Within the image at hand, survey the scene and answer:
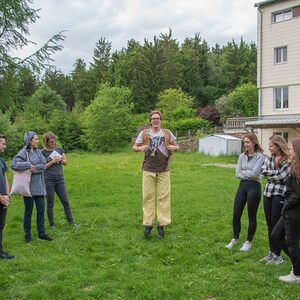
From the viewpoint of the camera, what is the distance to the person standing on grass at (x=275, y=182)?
6.52 m

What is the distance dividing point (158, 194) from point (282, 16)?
25.2 m

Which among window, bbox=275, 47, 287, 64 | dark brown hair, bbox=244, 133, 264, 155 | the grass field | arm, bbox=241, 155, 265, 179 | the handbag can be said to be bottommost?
the grass field

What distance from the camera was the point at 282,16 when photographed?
97.8 feet

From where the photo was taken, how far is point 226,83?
222ft

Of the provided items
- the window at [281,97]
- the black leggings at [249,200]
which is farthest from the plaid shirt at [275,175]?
the window at [281,97]

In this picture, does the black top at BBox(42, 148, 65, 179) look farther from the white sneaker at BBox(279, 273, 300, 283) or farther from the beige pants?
the white sneaker at BBox(279, 273, 300, 283)

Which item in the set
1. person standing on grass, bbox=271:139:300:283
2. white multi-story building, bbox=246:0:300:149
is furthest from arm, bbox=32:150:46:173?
white multi-story building, bbox=246:0:300:149

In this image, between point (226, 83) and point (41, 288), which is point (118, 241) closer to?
point (41, 288)

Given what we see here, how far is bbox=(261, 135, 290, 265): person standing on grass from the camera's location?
257 inches

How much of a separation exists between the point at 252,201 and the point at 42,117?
4917 centimetres

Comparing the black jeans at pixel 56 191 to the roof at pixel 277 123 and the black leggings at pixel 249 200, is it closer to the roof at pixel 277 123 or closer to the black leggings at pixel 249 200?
the black leggings at pixel 249 200

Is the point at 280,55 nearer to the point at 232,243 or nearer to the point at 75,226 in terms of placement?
the point at 75,226

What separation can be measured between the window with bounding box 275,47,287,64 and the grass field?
20.8 metres

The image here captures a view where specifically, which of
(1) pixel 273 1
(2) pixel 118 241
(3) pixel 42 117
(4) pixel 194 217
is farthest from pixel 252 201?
(3) pixel 42 117
